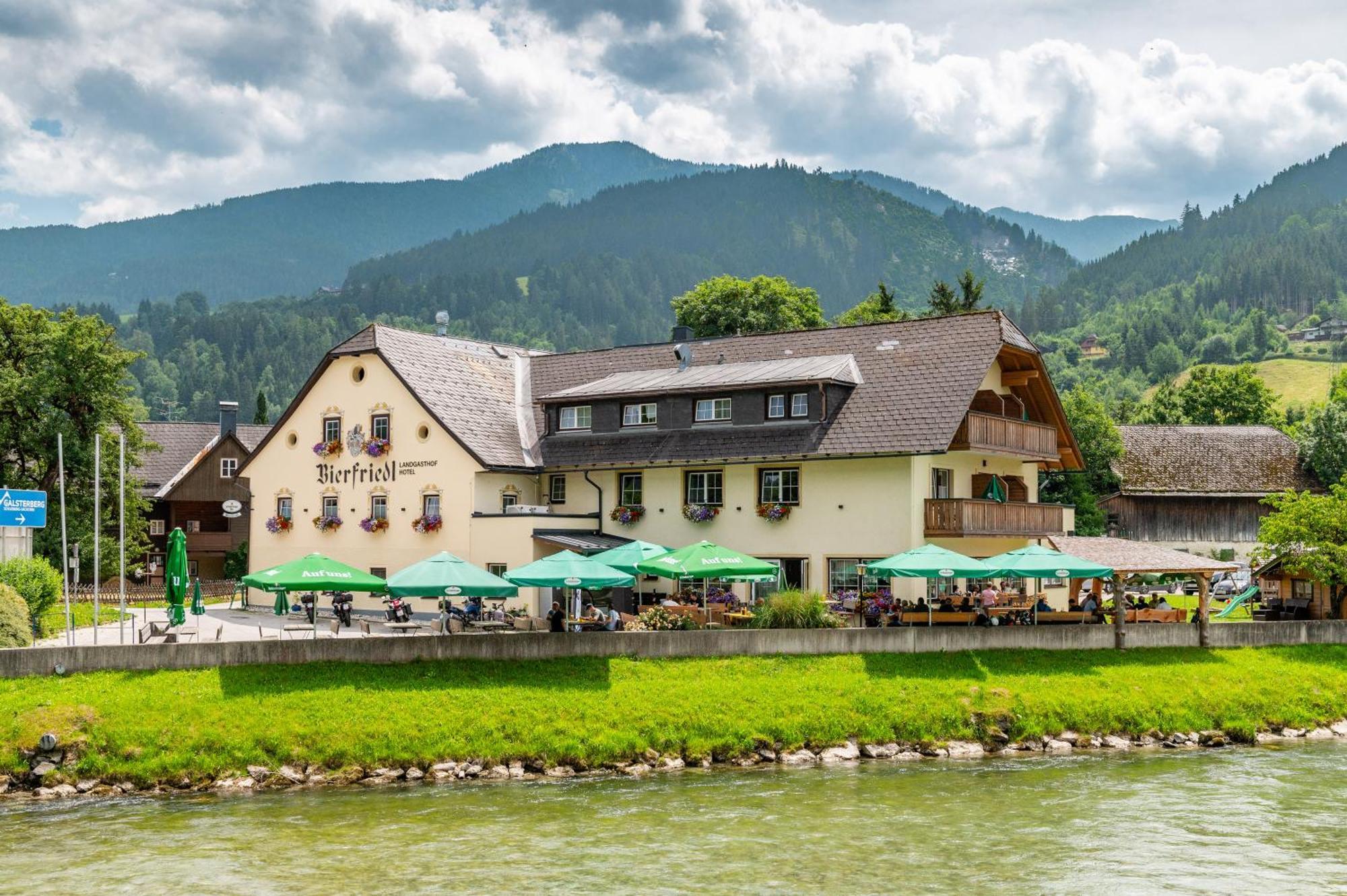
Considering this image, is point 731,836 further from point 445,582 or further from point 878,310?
point 878,310

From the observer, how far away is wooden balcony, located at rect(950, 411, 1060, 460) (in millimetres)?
41094

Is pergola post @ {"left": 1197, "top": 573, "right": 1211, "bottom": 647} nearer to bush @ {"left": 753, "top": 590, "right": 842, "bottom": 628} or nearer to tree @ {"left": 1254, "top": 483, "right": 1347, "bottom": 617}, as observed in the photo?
tree @ {"left": 1254, "top": 483, "right": 1347, "bottom": 617}

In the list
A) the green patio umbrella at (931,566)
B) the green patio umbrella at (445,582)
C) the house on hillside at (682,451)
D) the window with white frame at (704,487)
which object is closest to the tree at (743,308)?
the house on hillside at (682,451)

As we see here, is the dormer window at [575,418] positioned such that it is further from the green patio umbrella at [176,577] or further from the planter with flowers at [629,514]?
the green patio umbrella at [176,577]

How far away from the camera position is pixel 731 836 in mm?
22875

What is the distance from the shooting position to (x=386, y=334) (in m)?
49.7

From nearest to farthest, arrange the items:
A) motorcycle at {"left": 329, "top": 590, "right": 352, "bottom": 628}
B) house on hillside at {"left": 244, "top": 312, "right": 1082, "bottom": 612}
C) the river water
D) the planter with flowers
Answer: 1. the river water
2. house on hillside at {"left": 244, "top": 312, "right": 1082, "bottom": 612}
3. motorcycle at {"left": 329, "top": 590, "right": 352, "bottom": 628}
4. the planter with flowers

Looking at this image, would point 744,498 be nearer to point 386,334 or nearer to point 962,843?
point 386,334

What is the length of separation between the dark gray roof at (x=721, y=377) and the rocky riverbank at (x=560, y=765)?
48.5ft

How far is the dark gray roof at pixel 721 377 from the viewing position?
43781 mm

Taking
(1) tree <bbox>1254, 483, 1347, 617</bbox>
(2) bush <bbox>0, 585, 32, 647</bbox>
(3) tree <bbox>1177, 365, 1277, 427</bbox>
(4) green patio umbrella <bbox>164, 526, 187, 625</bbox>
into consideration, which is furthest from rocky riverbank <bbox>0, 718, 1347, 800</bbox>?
(3) tree <bbox>1177, 365, 1277, 427</bbox>

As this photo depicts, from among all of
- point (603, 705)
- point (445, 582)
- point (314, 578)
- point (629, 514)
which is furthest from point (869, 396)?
point (314, 578)

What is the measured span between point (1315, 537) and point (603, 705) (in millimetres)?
24547

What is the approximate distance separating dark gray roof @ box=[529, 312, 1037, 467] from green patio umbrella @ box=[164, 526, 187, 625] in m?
14.5
